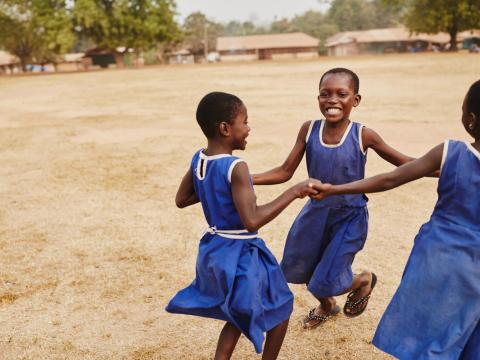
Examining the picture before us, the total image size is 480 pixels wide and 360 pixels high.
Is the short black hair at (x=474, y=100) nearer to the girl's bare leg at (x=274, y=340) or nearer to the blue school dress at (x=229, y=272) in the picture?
the blue school dress at (x=229, y=272)

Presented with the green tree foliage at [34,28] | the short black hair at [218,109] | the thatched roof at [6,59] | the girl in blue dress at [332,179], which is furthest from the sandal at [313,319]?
the thatched roof at [6,59]

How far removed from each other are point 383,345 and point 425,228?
552mm

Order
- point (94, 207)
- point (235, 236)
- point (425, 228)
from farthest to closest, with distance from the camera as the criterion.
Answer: point (94, 207) < point (235, 236) < point (425, 228)

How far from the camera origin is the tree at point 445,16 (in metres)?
40.6

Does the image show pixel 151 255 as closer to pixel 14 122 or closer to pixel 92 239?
pixel 92 239

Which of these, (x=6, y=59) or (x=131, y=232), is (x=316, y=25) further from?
(x=131, y=232)

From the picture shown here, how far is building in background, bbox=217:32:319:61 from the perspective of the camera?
5888cm

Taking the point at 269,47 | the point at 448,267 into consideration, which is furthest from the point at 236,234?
the point at 269,47

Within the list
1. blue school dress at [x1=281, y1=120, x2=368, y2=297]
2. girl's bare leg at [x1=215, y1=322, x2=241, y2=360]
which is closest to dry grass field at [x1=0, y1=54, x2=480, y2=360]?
blue school dress at [x1=281, y1=120, x2=368, y2=297]

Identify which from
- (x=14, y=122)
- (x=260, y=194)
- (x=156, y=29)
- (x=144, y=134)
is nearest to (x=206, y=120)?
(x=260, y=194)

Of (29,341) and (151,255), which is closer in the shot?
(29,341)

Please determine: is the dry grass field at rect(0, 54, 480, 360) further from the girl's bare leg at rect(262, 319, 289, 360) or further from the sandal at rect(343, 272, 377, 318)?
the girl's bare leg at rect(262, 319, 289, 360)

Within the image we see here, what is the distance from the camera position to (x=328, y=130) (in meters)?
2.90

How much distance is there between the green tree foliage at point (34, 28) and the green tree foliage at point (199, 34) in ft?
75.6
